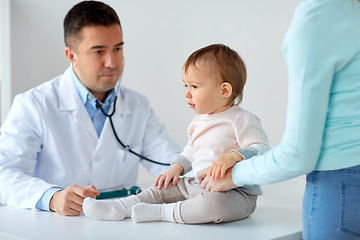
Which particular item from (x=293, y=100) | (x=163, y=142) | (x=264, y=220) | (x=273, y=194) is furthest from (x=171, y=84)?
(x=293, y=100)

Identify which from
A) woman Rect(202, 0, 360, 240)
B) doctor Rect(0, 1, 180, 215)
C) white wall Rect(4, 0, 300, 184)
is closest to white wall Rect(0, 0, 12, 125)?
white wall Rect(4, 0, 300, 184)

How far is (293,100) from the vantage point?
902 millimetres

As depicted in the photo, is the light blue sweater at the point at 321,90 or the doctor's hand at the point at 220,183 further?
the doctor's hand at the point at 220,183

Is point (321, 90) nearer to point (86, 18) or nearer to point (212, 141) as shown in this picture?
point (212, 141)

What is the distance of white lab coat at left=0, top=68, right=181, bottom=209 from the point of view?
5.82ft

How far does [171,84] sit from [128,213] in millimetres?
1710

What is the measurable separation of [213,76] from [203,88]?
0.04 meters

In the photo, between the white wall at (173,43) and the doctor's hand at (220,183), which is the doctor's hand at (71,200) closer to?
the doctor's hand at (220,183)

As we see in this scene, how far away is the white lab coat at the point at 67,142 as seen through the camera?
177 cm

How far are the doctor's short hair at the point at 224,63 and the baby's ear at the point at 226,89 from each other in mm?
10

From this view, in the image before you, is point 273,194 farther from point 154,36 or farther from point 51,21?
point 51,21

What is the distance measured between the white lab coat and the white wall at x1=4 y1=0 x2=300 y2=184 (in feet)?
2.36

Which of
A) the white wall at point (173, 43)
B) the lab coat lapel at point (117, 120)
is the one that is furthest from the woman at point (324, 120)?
the white wall at point (173, 43)

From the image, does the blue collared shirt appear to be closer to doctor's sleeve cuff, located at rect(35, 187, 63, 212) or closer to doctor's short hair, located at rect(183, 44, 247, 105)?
doctor's sleeve cuff, located at rect(35, 187, 63, 212)
